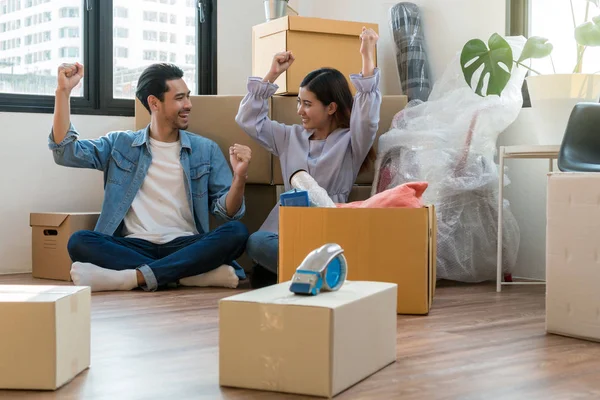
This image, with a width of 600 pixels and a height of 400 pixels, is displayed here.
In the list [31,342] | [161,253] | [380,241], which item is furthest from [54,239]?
[31,342]

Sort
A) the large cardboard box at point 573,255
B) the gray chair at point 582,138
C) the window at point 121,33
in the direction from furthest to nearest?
the window at point 121,33 < the gray chair at point 582,138 < the large cardboard box at point 573,255

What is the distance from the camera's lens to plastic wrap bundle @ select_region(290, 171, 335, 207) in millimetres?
2531

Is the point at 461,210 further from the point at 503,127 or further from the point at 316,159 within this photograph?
the point at 316,159

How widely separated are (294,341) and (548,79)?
1.75m

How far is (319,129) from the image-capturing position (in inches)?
116

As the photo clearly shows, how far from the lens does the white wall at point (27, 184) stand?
3406mm

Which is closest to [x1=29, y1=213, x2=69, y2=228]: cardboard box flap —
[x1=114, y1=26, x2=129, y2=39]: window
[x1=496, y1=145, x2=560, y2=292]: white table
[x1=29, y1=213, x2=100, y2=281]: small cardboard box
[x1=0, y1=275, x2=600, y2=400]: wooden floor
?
[x1=29, y1=213, x2=100, y2=281]: small cardboard box

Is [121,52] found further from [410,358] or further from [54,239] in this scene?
[410,358]

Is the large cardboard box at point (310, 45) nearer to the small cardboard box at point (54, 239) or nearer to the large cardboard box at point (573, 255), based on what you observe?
the small cardboard box at point (54, 239)

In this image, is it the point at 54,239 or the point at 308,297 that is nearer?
the point at 308,297

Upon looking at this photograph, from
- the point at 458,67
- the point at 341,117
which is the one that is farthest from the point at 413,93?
the point at 341,117

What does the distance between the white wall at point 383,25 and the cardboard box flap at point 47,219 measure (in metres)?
1.18

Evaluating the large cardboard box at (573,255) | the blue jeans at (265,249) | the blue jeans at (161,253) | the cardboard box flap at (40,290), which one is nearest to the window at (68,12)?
the blue jeans at (161,253)

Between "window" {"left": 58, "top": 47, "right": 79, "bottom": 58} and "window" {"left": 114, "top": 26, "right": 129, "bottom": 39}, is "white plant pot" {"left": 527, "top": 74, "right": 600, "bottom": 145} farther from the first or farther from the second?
"window" {"left": 58, "top": 47, "right": 79, "bottom": 58}
